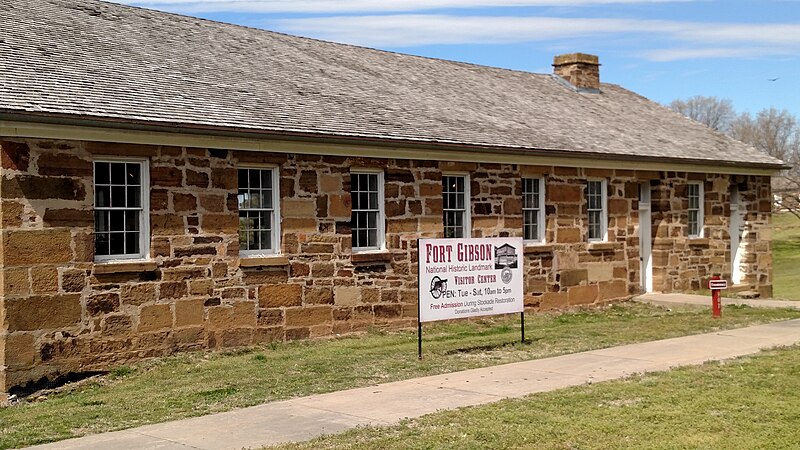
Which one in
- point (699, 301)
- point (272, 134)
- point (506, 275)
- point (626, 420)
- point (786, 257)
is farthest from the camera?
point (786, 257)

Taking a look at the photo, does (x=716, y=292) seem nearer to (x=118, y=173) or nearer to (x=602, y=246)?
(x=602, y=246)

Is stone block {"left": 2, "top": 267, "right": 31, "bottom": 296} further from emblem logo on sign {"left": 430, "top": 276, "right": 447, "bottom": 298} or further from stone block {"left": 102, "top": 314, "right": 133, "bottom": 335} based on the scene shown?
emblem logo on sign {"left": 430, "top": 276, "right": 447, "bottom": 298}

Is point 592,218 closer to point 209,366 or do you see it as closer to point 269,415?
point 209,366

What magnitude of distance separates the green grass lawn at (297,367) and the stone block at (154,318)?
18.7 inches

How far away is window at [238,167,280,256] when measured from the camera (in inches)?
574

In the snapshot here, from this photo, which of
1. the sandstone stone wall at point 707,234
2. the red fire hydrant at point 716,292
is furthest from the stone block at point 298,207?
the sandstone stone wall at point 707,234

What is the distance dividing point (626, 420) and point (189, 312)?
22.4 ft

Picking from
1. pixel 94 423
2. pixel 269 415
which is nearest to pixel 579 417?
pixel 269 415

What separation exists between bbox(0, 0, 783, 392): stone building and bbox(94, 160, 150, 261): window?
3 centimetres

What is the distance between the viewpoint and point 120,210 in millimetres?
13047

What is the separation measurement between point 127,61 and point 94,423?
6.93 meters

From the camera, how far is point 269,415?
9.68 metres

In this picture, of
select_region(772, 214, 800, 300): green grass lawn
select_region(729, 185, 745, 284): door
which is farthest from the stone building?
select_region(772, 214, 800, 300): green grass lawn

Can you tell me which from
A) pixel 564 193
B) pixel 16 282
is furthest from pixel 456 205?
pixel 16 282
